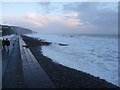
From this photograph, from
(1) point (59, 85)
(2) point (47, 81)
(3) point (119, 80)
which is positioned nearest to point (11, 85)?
(2) point (47, 81)

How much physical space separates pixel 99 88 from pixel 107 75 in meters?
3.36

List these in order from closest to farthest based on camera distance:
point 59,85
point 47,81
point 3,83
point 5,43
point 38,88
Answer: point 38,88 < point 47,81 < point 3,83 < point 59,85 < point 5,43

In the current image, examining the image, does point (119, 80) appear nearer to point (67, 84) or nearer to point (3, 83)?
point (67, 84)

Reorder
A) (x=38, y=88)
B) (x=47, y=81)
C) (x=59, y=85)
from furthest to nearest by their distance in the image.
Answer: (x=59, y=85) < (x=47, y=81) < (x=38, y=88)

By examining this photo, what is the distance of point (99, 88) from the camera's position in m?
7.78

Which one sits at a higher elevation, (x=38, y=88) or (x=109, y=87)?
(x=38, y=88)

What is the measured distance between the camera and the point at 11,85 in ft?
16.8

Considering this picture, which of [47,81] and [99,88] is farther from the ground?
[47,81]

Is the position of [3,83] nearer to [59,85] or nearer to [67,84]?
[59,85]

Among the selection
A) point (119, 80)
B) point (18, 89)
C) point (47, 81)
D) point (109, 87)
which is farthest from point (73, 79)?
point (18, 89)

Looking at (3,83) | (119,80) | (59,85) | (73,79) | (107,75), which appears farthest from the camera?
(107,75)

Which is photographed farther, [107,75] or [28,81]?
[107,75]

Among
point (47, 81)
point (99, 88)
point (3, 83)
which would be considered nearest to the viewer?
point (47, 81)

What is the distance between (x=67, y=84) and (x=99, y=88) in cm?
172
